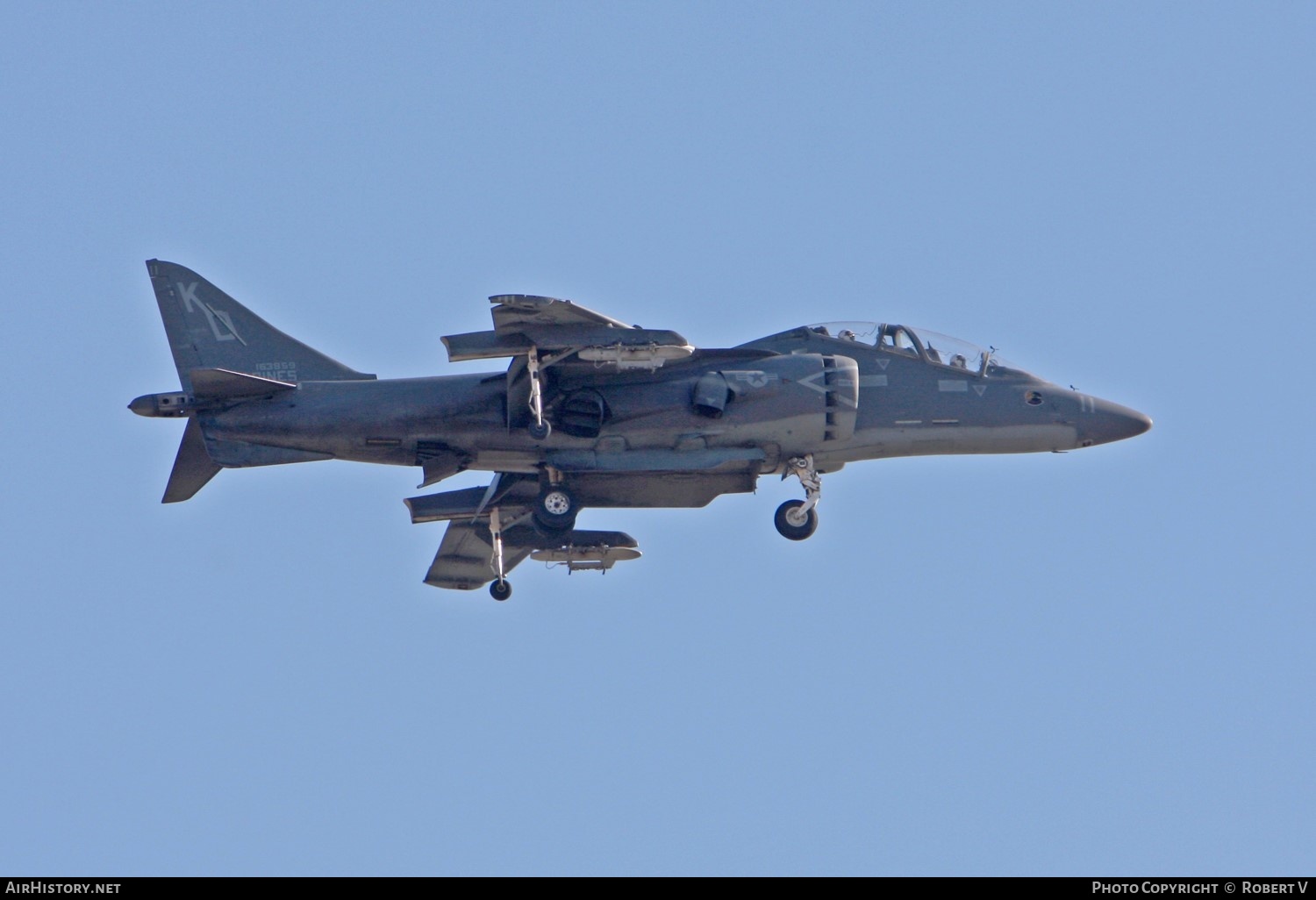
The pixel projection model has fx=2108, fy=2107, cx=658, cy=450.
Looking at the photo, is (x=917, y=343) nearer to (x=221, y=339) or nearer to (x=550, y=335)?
(x=550, y=335)

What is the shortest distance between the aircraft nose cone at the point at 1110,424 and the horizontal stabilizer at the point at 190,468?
12435mm

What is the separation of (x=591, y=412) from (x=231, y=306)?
18.8 feet

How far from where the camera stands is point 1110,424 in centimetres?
3033

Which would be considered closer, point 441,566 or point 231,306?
point 231,306

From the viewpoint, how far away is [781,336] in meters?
29.8

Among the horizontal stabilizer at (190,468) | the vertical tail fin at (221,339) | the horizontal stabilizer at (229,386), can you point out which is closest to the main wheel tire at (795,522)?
the vertical tail fin at (221,339)

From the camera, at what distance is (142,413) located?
28656 millimetres

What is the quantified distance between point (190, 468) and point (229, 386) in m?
2.09
